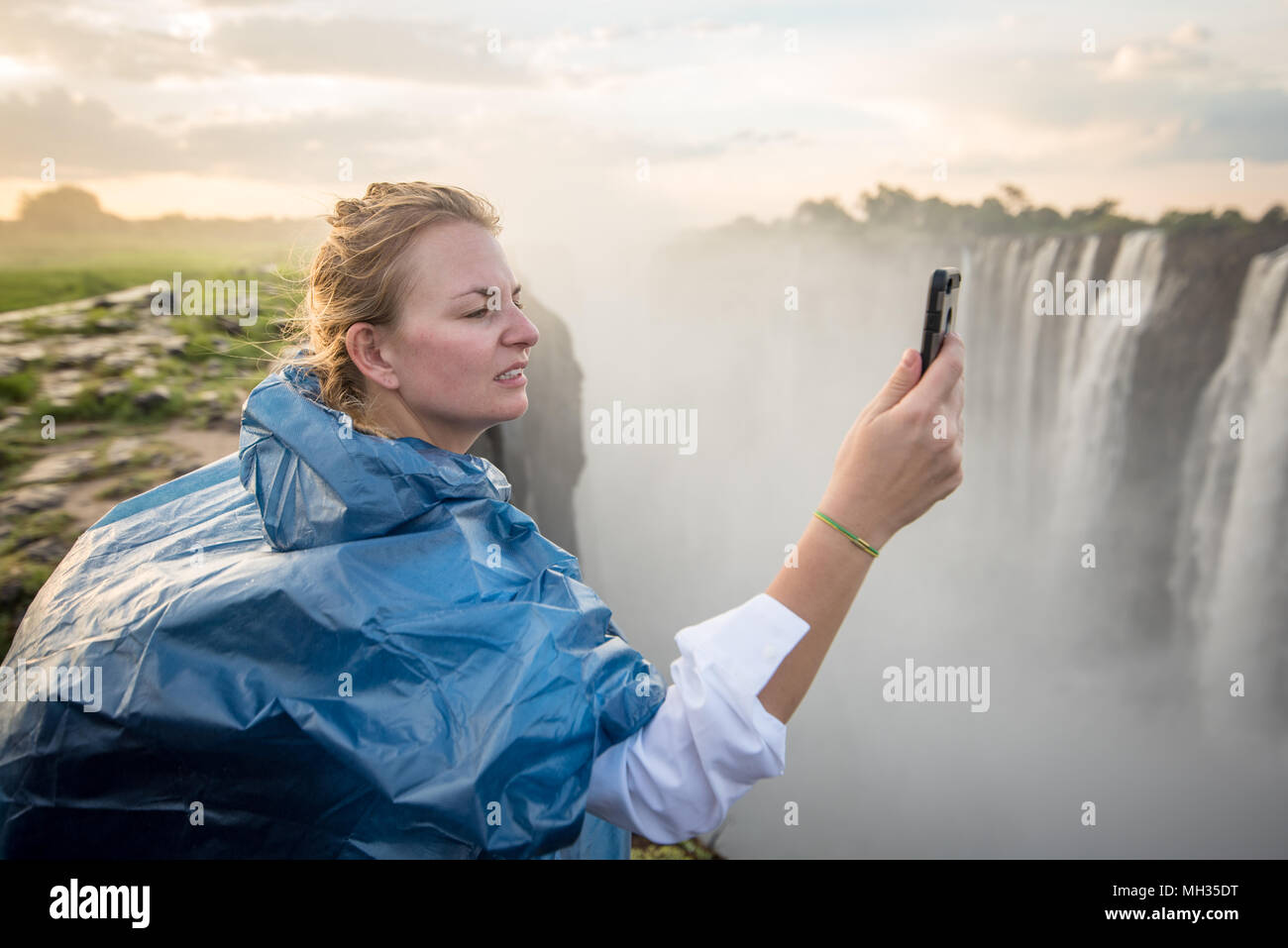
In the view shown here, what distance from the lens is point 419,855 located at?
1.20 meters

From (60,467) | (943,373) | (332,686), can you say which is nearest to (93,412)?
(60,467)

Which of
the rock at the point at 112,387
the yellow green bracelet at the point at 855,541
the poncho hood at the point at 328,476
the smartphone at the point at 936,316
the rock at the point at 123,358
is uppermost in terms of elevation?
the rock at the point at 123,358

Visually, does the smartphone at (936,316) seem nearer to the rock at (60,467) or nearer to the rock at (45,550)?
the rock at (45,550)

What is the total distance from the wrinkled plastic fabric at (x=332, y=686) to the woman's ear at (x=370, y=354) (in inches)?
6.7

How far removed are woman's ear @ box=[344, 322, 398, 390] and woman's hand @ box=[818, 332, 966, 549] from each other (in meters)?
0.82

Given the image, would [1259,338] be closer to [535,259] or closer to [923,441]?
[535,259]

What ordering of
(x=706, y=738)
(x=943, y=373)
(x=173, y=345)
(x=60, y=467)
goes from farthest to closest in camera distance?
1. (x=173, y=345)
2. (x=60, y=467)
3. (x=943, y=373)
4. (x=706, y=738)

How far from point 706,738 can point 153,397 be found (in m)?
4.00

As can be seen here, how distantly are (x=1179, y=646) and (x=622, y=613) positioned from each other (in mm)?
7244

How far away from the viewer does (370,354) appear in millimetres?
1602

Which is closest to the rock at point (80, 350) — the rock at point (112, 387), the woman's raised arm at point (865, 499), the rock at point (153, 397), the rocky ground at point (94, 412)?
the rocky ground at point (94, 412)

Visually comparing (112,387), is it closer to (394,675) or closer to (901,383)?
(394,675)

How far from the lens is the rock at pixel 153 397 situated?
4.18m
